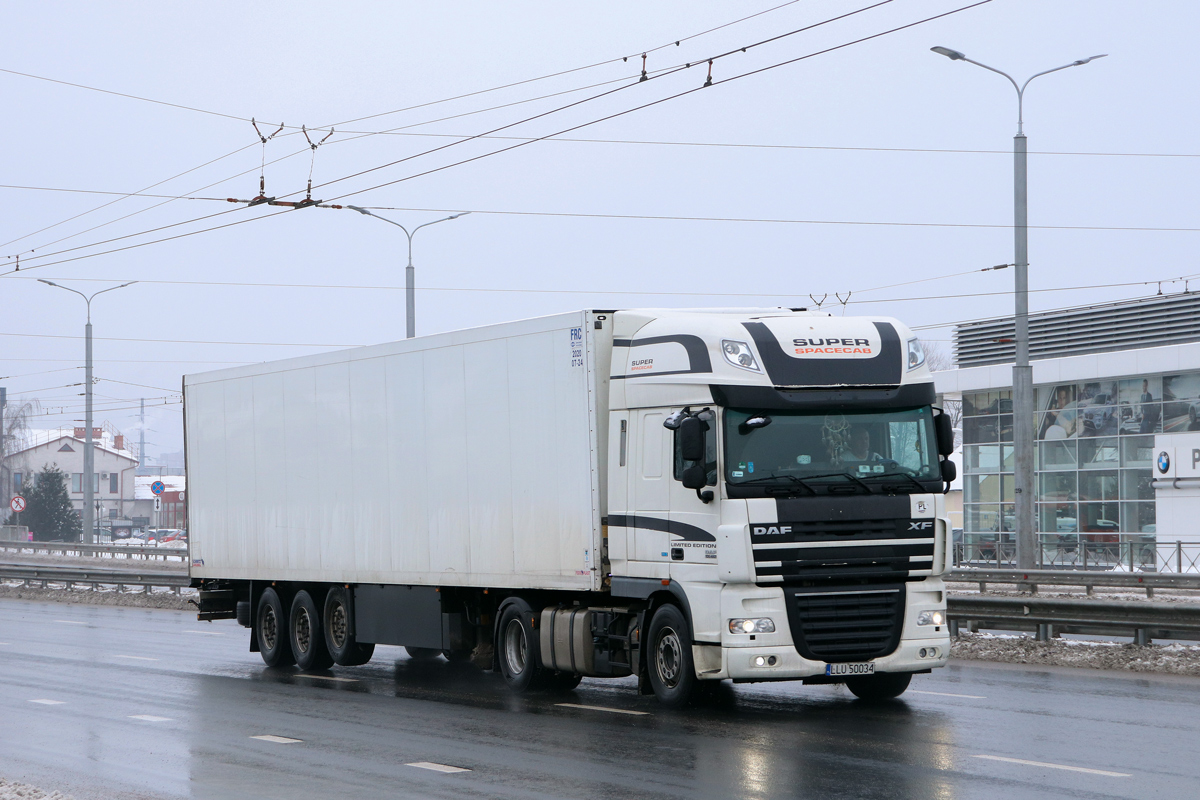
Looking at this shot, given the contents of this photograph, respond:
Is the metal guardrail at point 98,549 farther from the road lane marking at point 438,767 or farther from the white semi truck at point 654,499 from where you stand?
the road lane marking at point 438,767

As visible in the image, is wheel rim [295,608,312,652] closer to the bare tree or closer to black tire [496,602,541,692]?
black tire [496,602,541,692]

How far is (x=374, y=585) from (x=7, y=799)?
7908 mm

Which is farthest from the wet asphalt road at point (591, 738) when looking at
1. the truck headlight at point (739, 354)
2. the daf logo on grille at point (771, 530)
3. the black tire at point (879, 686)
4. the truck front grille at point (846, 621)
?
the truck headlight at point (739, 354)

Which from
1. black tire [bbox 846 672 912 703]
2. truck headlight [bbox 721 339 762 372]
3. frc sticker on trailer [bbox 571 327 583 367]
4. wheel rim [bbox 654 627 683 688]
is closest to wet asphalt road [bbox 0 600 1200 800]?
black tire [bbox 846 672 912 703]

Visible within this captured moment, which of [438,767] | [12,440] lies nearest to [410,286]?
[438,767]

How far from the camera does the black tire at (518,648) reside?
574 inches

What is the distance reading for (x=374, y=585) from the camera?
55.8 feet

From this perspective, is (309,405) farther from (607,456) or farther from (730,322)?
(730,322)

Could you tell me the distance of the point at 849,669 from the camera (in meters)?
12.4

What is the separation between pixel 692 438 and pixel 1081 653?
24.5 feet

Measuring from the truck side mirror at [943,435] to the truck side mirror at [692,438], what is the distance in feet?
7.34

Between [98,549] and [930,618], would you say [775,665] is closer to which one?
[930,618]

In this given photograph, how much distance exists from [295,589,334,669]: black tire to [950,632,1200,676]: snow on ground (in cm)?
762

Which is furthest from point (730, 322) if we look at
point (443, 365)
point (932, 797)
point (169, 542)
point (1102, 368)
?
point (169, 542)
